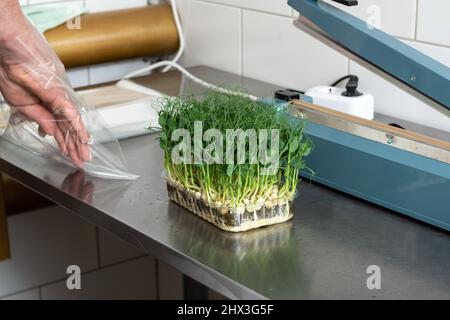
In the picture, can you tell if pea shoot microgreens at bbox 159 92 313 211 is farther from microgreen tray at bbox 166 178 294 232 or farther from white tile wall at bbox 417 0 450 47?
white tile wall at bbox 417 0 450 47

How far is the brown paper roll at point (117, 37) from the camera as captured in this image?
1592 mm

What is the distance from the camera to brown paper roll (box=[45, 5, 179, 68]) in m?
1.59

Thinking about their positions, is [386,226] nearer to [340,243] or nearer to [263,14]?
[340,243]

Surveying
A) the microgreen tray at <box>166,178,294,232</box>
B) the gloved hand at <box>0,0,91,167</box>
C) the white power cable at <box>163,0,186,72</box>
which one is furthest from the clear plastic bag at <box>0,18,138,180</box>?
the white power cable at <box>163,0,186,72</box>

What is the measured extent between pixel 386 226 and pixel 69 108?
18.8 inches

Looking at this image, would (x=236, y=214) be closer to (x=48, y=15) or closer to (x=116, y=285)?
(x=48, y=15)

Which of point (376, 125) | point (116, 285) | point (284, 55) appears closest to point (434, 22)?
point (376, 125)

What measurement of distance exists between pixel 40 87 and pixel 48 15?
49cm

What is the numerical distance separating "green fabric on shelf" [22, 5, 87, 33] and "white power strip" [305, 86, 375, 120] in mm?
587

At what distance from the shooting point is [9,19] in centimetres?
113

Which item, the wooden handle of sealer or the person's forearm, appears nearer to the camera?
the wooden handle of sealer

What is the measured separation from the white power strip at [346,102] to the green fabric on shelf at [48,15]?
1.92ft

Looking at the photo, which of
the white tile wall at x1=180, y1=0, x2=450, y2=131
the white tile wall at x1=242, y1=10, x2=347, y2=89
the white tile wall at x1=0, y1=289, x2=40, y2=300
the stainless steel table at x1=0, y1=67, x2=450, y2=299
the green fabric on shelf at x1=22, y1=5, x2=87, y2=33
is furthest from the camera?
the white tile wall at x1=0, y1=289, x2=40, y2=300
